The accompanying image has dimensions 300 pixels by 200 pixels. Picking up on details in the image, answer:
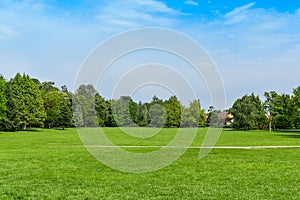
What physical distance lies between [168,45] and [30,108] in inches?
2296

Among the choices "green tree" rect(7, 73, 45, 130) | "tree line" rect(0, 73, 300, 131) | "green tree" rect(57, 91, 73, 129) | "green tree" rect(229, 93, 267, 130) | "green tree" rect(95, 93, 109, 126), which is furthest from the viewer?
"green tree" rect(229, 93, 267, 130)

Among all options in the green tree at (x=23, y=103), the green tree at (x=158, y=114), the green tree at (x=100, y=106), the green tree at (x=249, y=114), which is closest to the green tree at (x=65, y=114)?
the green tree at (x=23, y=103)

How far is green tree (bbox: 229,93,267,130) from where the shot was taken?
96.9 meters

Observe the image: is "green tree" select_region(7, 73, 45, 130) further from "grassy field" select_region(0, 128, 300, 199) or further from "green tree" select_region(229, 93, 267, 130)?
"green tree" select_region(229, 93, 267, 130)

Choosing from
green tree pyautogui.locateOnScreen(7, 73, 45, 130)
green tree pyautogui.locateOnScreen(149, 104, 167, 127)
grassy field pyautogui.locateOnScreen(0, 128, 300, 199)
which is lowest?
grassy field pyautogui.locateOnScreen(0, 128, 300, 199)

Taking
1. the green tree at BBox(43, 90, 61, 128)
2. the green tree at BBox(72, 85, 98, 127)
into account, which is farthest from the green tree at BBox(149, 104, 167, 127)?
the green tree at BBox(43, 90, 61, 128)

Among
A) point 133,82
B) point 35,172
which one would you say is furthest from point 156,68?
point 35,172

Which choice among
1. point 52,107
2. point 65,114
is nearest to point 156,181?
point 65,114

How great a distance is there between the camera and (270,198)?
10.6m

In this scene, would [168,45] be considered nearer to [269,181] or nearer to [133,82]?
[133,82]

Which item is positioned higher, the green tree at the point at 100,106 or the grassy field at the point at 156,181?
the green tree at the point at 100,106

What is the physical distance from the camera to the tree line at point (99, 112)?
135ft

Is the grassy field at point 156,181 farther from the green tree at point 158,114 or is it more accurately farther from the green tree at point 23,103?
the green tree at point 23,103

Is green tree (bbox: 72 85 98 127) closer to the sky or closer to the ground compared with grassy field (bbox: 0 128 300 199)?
closer to the sky
